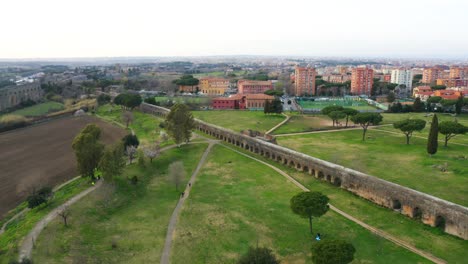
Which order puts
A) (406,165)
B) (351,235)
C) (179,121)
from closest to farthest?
(351,235), (406,165), (179,121)

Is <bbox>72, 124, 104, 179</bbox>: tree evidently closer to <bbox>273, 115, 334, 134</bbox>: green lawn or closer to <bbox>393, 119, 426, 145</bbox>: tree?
<bbox>273, 115, 334, 134</bbox>: green lawn

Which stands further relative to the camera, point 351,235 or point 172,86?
point 172,86

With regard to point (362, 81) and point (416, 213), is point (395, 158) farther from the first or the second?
point (362, 81)

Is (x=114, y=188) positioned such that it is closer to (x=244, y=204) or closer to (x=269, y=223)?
(x=244, y=204)

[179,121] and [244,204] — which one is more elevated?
[179,121]

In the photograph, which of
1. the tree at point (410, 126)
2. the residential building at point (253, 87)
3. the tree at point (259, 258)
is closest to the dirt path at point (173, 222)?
the tree at point (259, 258)

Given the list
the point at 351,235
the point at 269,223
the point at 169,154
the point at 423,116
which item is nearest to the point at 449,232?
the point at 351,235

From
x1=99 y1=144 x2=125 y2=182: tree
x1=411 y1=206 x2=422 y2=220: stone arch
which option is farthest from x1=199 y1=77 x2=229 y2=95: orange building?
x1=411 y1=206 x2=422 y2=220: stone arch

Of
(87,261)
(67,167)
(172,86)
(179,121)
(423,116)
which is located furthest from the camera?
(172,86)
